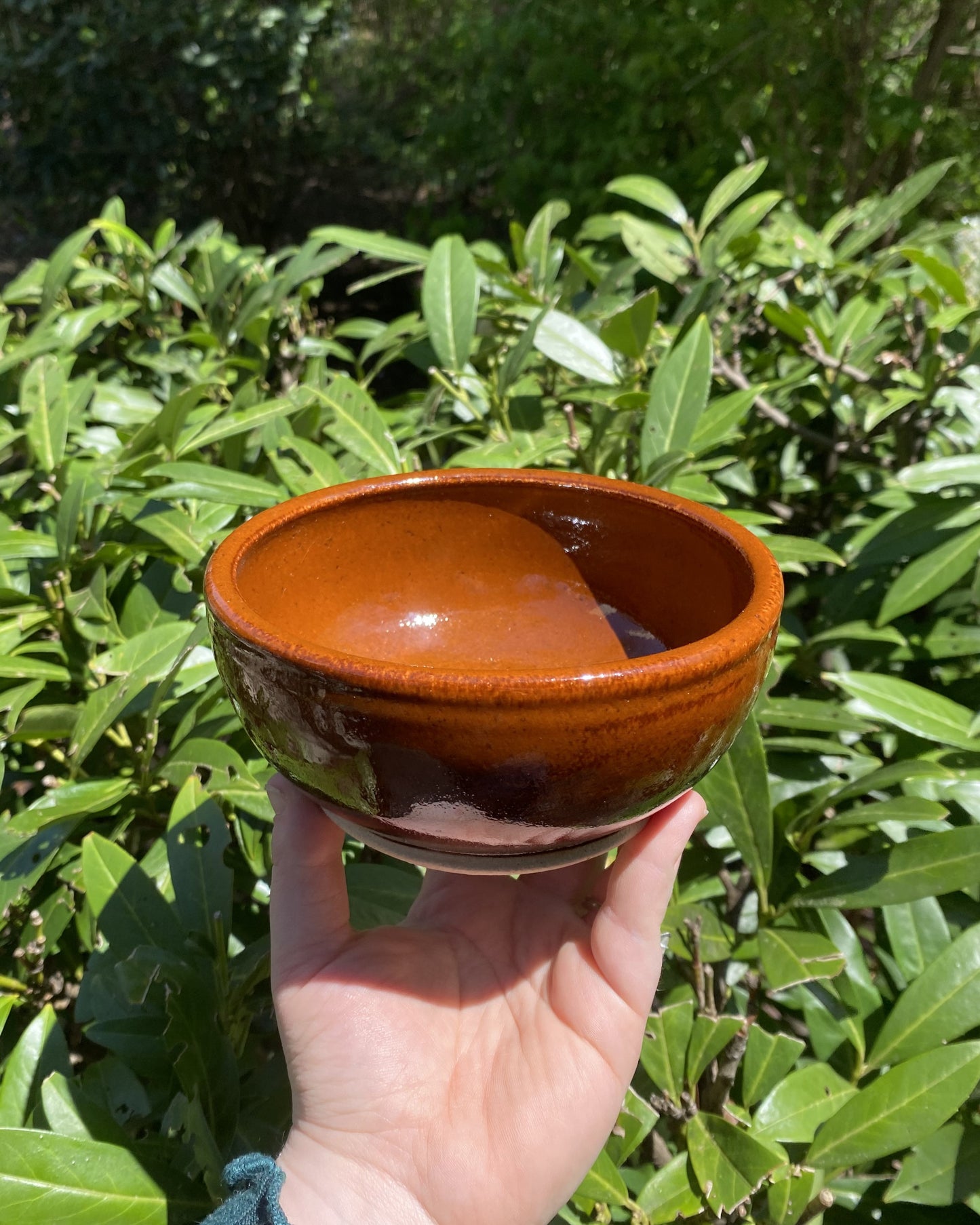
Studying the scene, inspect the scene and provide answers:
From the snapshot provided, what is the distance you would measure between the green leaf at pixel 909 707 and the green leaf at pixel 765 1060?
325 millimetres

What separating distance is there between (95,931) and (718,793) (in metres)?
0.64

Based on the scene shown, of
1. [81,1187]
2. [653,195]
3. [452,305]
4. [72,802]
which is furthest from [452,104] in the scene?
[81,1187]

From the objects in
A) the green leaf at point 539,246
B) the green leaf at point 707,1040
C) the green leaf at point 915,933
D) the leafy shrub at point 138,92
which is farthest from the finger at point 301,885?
the leafy shrub at point 138,92

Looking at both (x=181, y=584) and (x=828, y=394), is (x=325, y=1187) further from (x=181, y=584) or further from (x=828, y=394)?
(x=828, y=394)

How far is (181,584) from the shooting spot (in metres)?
1.13

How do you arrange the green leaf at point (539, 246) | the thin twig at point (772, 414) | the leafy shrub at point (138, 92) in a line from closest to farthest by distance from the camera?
the thin twig at point (772, 414) < the green leaf at point (539, 246) < the leafy shrub at point (138, 92)

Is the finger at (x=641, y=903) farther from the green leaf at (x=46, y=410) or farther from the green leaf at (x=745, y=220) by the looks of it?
the green leaf at (x=745, y=220)

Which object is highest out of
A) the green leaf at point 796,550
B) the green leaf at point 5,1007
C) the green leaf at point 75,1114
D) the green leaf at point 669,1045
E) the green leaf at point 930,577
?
the green leaf at point 796,550

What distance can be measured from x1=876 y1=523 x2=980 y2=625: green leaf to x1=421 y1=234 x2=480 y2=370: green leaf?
632mm

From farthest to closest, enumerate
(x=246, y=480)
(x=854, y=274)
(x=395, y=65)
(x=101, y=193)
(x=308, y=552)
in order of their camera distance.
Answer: (x=395, y=65) < (x=101, y=193) < (x=854, y=274) < (x=246, y=480) < (x=308, y=552)

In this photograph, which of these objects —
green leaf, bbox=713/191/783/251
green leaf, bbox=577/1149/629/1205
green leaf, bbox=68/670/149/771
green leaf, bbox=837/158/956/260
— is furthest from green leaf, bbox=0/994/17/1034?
green leaf, bbox=837/158/956/260

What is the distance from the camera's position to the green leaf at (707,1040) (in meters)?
0.81

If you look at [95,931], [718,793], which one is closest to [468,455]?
[718,793]

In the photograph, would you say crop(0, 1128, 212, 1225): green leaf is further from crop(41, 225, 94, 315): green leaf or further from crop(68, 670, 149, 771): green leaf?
crop(41, 225, 94, 315): green leaf
